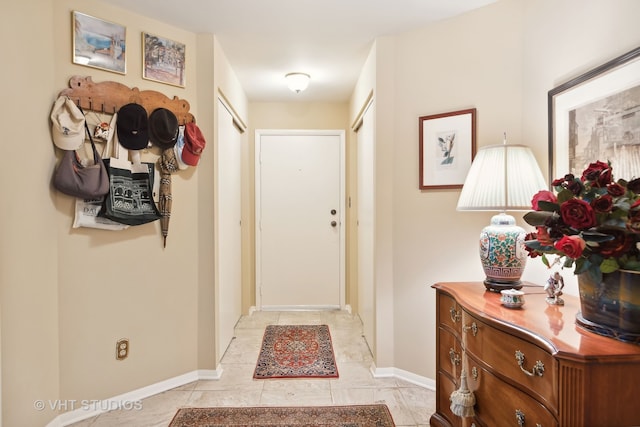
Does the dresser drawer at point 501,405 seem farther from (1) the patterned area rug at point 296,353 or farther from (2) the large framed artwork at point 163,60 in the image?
(2) the large framed artwork at point 163,60

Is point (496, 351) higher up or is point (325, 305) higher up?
point (496, 351)

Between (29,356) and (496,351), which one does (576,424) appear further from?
(29,356)

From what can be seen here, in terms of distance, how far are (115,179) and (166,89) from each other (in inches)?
26.9

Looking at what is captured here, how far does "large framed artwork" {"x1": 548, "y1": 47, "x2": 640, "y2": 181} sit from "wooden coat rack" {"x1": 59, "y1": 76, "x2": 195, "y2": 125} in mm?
2092

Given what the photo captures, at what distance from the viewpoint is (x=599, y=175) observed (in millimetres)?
1039

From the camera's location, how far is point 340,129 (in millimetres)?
3924

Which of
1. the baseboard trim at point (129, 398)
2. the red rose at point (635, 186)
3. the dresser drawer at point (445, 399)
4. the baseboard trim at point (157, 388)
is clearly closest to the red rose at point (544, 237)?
the red rose at point (635, 186)

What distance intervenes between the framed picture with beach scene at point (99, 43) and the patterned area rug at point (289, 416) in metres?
2.02

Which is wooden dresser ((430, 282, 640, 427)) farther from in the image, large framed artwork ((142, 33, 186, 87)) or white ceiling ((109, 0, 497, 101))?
large framed artwork ((142, 33, 186, 87))

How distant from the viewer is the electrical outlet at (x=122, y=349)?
212 cm

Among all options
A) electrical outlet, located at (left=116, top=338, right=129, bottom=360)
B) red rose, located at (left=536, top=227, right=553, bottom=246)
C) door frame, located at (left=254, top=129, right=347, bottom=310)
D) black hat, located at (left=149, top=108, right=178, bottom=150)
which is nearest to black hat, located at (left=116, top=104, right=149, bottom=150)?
black hat, located at (left=149, top=108, right=178, bottom=150)

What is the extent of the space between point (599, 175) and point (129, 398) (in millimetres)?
2540

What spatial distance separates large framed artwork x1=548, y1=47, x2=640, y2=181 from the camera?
4.24ft

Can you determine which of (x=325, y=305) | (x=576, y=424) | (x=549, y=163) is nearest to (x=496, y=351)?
(x=576, y=424)
